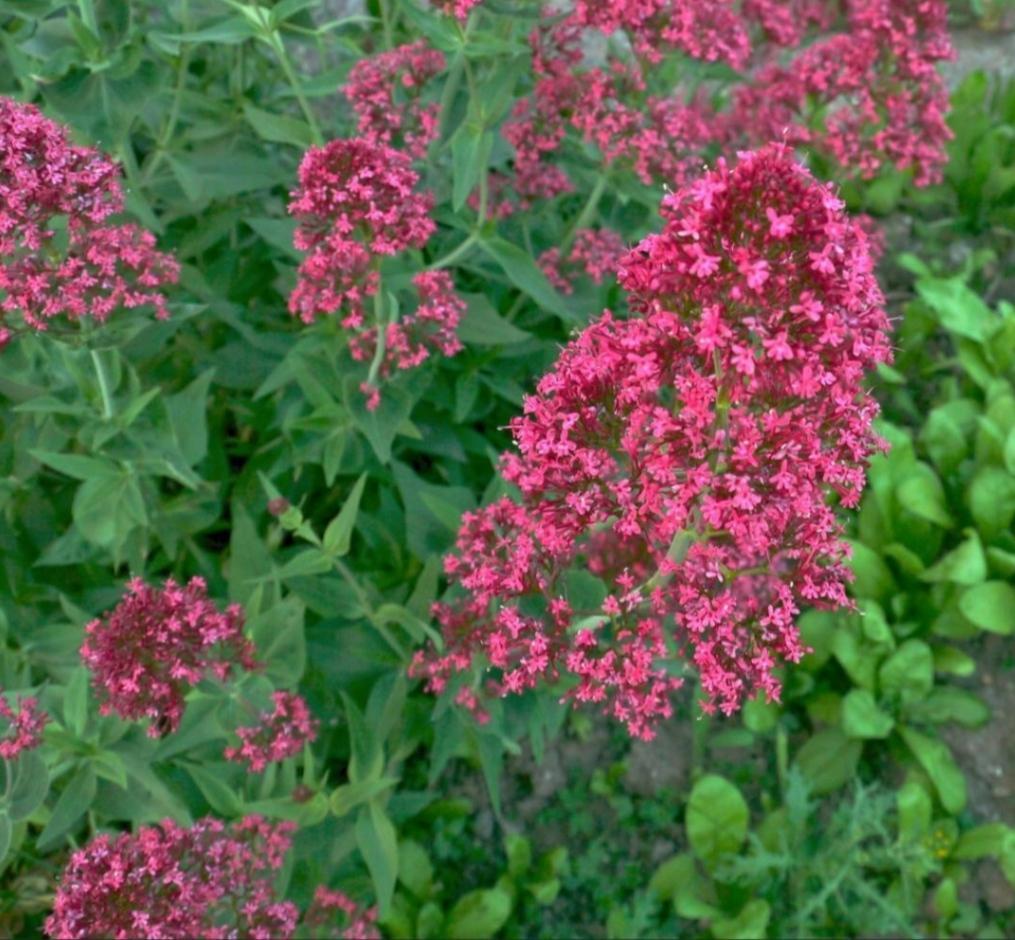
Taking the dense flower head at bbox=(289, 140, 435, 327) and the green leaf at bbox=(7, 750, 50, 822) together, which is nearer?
the green leaf at bbox=(7, 750, 50, 822)

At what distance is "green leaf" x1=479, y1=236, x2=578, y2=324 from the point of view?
127 inches

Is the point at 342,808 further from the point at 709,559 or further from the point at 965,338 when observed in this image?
the point at 965,338

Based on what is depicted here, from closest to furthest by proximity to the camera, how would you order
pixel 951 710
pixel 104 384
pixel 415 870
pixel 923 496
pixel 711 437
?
pixel 711 437 → pixel 104 384 → pixel 415 870 → pixel 951 710 → pixel 923 496

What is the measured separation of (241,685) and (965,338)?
3.71 meters

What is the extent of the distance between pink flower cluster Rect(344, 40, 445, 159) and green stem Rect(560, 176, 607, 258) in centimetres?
59

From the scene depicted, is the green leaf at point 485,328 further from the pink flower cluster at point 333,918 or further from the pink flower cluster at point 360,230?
the pink flower cluster at point 333,918

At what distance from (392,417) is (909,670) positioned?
230cm

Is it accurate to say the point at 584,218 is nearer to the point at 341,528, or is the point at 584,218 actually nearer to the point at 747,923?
the point at 341,528

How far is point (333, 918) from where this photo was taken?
3.29 metres

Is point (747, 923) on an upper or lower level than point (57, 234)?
lower

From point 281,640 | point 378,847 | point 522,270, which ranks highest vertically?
point 522,270

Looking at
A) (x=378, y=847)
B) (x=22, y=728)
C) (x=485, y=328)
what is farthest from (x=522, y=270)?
(x=22, y=728)

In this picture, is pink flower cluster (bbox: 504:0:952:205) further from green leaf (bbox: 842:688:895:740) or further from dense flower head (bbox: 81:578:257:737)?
green leaf (bbox: 842:688:895:740)

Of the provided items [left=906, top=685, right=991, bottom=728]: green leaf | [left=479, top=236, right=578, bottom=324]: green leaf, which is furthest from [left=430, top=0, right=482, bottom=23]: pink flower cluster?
[left=906, top=685, right=991, bottom=728]: green leaf
